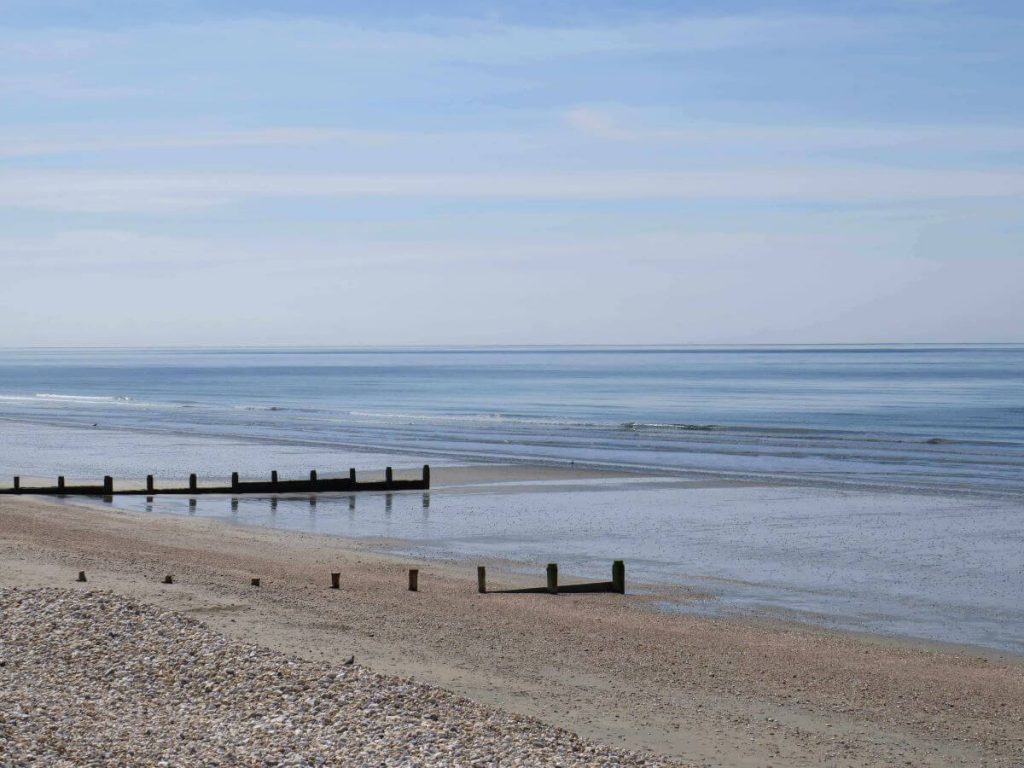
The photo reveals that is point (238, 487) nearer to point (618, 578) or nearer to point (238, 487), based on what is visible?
point (238, 487)

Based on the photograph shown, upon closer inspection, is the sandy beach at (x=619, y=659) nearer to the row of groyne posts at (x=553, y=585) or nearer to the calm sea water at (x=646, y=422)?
the row of groyne posts at (x=553, y=585)

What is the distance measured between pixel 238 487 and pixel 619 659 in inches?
1001

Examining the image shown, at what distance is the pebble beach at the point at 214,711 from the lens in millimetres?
11070

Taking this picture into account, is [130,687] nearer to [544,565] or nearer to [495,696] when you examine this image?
[495,696]

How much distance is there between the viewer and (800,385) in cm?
14238

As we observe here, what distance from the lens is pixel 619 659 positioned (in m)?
16.9

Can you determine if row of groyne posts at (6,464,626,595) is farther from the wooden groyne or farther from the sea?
the sea

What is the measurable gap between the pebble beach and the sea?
9836mm

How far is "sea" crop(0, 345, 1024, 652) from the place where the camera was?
24.8 m

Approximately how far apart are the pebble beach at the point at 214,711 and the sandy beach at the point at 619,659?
0.82 m

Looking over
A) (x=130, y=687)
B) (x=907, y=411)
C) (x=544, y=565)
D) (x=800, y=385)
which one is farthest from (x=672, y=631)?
(x=800, y=385)

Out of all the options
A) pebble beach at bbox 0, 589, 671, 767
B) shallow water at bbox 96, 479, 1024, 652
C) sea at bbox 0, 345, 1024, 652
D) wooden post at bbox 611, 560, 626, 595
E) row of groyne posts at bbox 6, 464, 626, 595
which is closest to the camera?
pebble beach at bbox 0, 589, 671, 767

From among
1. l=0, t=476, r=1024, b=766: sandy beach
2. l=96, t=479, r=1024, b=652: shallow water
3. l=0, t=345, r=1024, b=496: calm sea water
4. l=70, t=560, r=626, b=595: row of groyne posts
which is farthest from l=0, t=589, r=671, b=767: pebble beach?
l=0, t=345, r=1024, b=496: calm sea water

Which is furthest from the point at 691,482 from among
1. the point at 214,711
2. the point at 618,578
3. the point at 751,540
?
the point at 214,711
